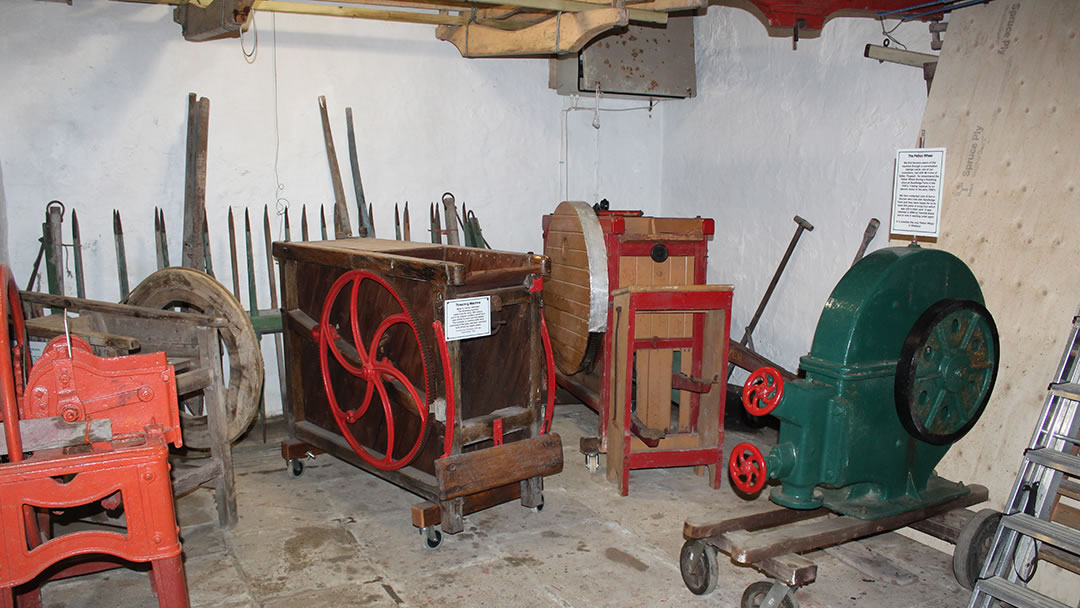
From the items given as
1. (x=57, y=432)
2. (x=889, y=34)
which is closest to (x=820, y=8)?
(x=889, y=34)

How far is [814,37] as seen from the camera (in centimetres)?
461

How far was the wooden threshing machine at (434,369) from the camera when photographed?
10.6 feet

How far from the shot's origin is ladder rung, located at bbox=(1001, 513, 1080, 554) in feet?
7.95

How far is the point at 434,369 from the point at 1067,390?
92.4 inches

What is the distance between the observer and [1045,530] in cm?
251

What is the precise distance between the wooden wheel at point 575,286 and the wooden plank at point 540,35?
2.86 ft

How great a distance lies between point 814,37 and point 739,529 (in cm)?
311

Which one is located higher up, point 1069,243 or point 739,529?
point 1069,243

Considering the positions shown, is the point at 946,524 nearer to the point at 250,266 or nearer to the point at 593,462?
the point at 593,462

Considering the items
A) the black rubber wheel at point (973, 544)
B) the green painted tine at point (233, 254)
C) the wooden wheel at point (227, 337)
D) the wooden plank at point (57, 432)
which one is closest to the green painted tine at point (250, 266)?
the green painted tine at point (233, 254)

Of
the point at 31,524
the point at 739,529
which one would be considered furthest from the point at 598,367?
the point at 31,524

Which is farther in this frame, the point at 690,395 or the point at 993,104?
the point at 690,395

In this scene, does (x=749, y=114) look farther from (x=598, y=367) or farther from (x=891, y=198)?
(x=598, y=367)

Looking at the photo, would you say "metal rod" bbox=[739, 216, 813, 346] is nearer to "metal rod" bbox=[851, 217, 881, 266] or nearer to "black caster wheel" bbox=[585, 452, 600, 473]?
"metal rod" bbox=[851, 217, 881, 266]
